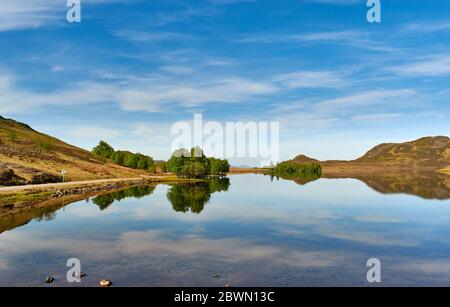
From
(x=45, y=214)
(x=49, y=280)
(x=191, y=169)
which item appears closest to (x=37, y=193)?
(x=45, y=214)

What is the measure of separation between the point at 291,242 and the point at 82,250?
74.9 feet

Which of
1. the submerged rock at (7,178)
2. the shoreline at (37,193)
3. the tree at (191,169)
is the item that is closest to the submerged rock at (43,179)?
the submerged rock at (7,178)

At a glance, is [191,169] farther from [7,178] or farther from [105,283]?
[105,283]

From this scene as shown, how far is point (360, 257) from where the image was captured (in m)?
38.0

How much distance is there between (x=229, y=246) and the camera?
42.7 meters

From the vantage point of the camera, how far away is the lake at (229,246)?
3127cm

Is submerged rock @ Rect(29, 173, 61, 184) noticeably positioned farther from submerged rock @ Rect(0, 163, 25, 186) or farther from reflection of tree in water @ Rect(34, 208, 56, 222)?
reflection of tree in water @ Rect(34, 208, 56, 222)

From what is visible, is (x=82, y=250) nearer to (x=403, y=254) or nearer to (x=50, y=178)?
(x=403, y=254)

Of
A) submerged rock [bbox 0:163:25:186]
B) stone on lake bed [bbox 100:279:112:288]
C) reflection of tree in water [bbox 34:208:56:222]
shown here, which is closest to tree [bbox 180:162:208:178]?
submerged rock [bbox 0:163:25:186]

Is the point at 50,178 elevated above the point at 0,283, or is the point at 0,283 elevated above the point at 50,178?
the point at 50,178

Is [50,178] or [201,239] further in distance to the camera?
[50,178]

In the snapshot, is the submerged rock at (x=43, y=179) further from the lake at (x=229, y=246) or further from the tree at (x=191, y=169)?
the tree at (x=191, y=169)
